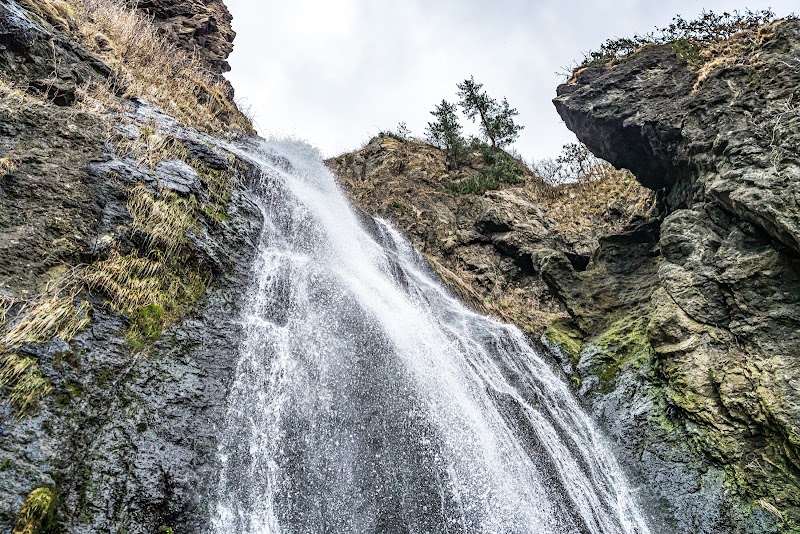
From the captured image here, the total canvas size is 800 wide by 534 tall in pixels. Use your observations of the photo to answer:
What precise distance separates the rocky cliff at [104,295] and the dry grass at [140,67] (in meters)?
0.55

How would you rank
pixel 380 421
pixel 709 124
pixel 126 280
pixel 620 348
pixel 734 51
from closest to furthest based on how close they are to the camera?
pixel 126 280 → pixel 380 421 → pixel 709 124 → pixel 620 348 → pixel 734 51

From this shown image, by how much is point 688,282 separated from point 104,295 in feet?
31.7

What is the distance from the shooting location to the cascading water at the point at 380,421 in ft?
16.4

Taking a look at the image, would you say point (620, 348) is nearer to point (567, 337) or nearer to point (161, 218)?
point (567, 337)

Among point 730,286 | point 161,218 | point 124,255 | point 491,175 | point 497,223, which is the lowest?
point 124,255

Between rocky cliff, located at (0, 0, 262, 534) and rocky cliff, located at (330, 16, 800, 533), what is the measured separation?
22.8 ft

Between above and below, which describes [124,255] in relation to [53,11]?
below

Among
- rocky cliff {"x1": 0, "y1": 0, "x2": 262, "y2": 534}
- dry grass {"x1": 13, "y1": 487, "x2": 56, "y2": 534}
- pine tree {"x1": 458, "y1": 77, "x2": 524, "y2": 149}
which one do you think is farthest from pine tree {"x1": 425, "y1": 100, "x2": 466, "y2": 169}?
dry grass {"x1": 13, "y1": 487, "x2": 56, "y2": 534}

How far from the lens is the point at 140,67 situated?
12.2 meters

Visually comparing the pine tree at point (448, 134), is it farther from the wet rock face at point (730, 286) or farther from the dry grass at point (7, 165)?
the dry grass at point (7, 165)

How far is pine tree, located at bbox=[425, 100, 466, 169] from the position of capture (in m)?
19.7

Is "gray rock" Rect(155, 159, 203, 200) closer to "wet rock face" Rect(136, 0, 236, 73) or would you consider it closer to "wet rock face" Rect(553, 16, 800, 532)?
"wet rock face" Rect(553, 16, 800, 532)

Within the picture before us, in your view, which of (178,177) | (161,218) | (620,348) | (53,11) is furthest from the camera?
(620,348)

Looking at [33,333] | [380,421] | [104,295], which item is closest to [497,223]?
[380,421]
